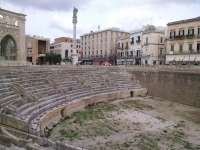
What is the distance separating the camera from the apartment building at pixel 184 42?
30453 mm

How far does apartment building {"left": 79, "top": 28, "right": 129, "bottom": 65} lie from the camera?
50156 millimetres

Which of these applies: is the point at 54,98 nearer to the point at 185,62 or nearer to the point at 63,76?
the point at 63,76

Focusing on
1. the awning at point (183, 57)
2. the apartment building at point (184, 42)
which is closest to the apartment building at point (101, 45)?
the apartment building at point (184, 42)

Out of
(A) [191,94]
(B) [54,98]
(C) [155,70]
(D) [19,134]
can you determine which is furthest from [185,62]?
(D) [19,134]

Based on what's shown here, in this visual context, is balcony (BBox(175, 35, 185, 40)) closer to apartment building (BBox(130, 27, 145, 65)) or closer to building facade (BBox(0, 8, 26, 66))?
apartment building (BBox(130, 27, 145, 65))

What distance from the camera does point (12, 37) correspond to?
27.8 meters

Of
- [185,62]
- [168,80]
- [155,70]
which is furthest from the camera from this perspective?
[185,62]

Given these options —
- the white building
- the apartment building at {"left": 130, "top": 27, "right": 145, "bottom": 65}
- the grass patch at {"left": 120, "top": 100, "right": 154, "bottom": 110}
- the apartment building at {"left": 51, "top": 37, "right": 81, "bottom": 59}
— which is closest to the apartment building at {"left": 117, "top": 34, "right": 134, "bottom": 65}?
the apartment building at {"left": 130, "top": 27, "right": 145, "bottom": 65}

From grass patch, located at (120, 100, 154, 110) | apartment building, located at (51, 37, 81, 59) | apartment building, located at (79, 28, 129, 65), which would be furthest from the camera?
apartment building, located at (51, 37, 81, 59)

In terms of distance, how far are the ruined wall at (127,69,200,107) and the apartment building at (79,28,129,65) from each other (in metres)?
21.2

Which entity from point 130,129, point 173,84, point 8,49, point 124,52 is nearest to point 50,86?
point 130,129

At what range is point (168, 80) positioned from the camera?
25.9 m

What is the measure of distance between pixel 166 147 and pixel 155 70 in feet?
58.0

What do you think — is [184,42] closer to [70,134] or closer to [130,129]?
[130,129]
